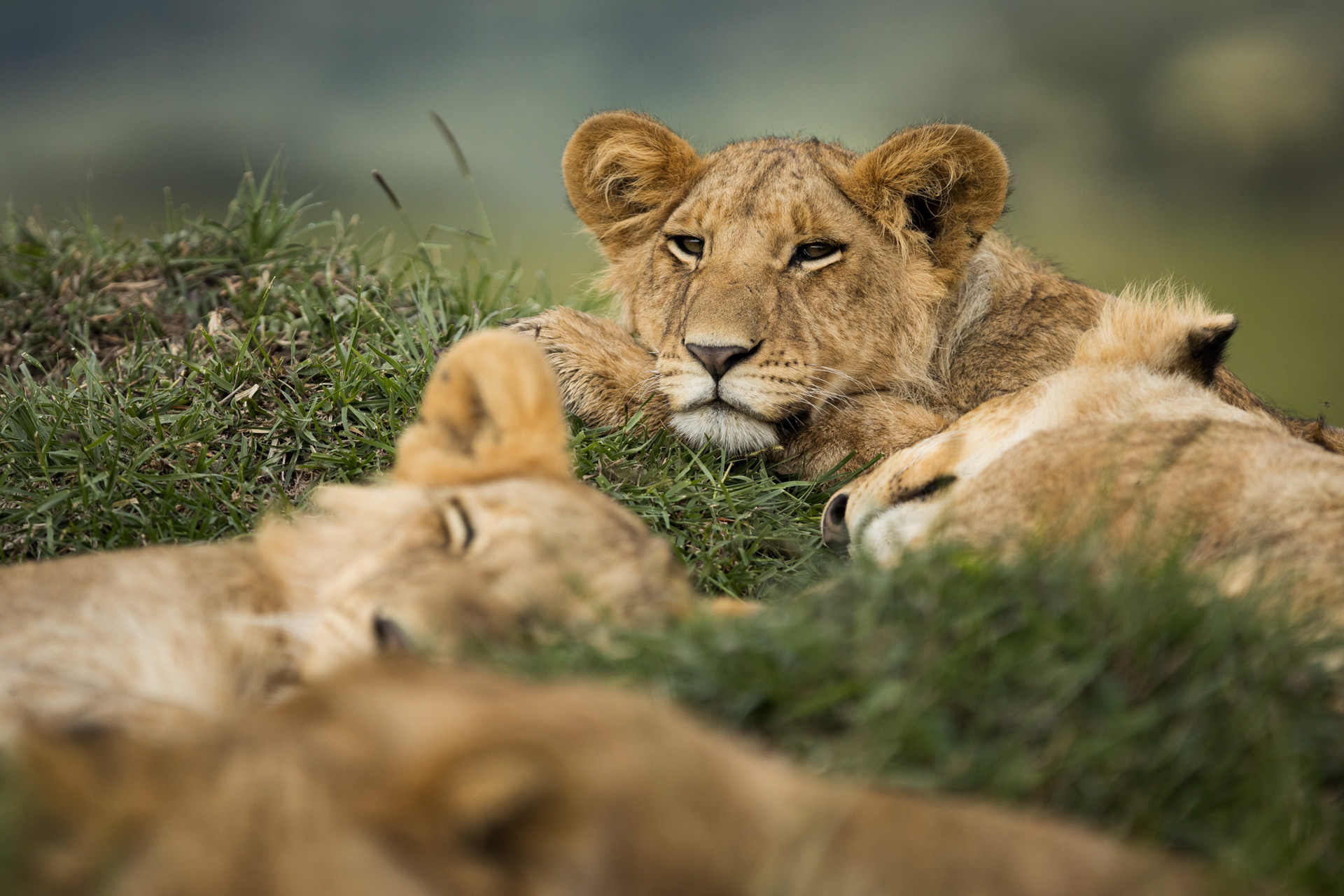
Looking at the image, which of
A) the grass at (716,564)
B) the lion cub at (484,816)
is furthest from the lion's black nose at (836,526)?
the lion cub at (484,816)

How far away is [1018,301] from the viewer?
5.34 meters

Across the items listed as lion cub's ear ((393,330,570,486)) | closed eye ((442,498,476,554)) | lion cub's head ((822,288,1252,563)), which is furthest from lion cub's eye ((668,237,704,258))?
closed eye ((442,498,476,554))

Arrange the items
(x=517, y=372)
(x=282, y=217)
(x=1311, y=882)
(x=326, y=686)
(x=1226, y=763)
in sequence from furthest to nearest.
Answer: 1. (x=282, y=217)
2. (x=517, y=372)
3. (x=1226, y=763)
4. (x=1311, y=882)
5. (x=326, y=686)

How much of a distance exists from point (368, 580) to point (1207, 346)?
2.80 metres

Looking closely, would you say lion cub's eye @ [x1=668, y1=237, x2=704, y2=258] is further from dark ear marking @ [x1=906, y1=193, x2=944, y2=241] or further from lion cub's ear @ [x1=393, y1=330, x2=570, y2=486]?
lion cub's ear @ [x1=393, y1=330, x2=570, y2=486]

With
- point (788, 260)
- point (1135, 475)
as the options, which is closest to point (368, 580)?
point (1135, 475)

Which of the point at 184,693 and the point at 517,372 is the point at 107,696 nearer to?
the point at 184,693

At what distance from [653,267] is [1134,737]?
3.70 meters

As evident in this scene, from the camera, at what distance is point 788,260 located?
4.95m

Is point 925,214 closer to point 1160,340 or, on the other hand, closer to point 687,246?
point 687,246

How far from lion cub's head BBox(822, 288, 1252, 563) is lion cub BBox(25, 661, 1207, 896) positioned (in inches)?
74.5

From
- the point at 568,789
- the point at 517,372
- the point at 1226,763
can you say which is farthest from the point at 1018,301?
the point at 568,789

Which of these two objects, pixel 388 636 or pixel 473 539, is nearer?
pixel 388 636

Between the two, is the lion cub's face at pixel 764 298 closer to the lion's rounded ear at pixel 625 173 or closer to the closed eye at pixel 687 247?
the closed eye at pixel 687 247
